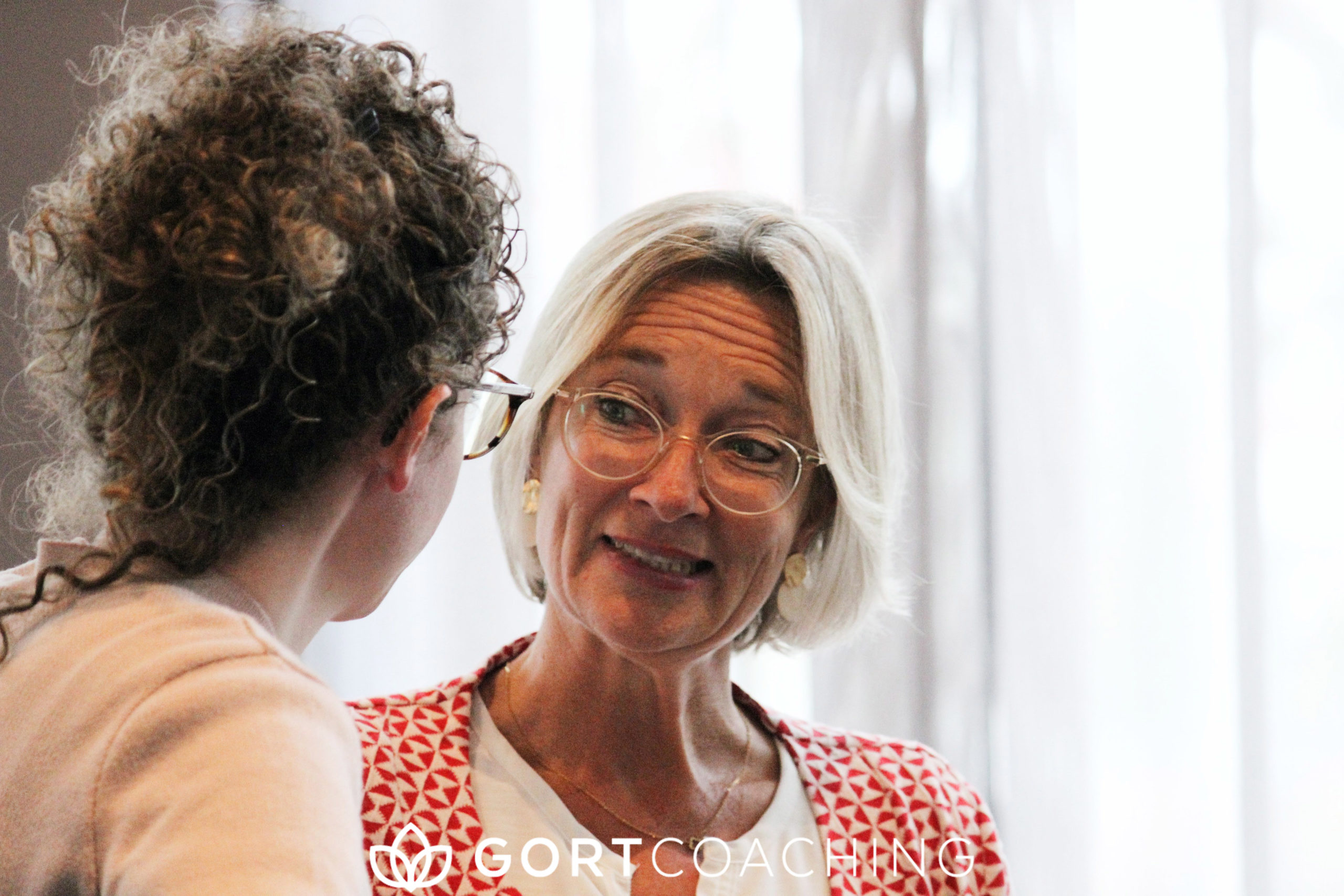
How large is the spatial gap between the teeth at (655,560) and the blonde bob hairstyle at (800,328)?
0.23 metres

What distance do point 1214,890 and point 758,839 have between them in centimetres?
85

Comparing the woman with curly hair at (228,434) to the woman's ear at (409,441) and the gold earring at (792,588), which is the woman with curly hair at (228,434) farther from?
the gold earring at (792,588)

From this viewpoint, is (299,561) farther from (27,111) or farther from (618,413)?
(27,111)

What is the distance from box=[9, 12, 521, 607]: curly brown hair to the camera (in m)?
0.87

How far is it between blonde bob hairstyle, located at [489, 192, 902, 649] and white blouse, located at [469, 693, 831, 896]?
0.35m

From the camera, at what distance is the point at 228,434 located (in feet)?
2.98

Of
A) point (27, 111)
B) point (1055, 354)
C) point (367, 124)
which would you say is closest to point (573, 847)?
point (367, 124)

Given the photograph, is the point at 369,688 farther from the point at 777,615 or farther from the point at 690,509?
the point at 690,509

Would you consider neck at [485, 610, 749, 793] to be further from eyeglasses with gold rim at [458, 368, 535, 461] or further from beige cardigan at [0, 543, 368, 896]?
beige cardigan at [0, 543, 368, 896]

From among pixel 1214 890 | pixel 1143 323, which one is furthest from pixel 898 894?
pixel 1143 323

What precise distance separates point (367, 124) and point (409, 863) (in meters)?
0.86

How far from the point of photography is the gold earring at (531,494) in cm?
175

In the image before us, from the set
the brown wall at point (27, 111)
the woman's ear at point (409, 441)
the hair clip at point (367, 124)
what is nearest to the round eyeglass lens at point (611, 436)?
the woman's ear at point (409, 441)

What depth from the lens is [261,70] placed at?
37.4 inches
